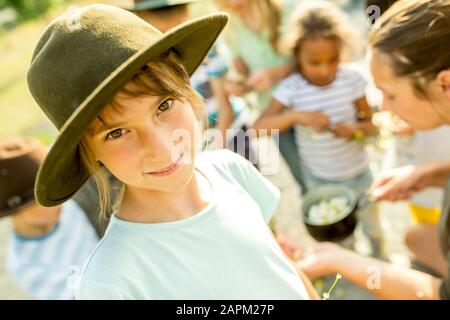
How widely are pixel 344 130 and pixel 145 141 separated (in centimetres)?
148

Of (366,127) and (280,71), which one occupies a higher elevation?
(280,71)

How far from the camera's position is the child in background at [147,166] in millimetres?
935

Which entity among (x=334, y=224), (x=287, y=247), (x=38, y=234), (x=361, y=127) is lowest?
(x=38, y=234)

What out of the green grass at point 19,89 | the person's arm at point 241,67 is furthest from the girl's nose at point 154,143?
the green grass at point 19,89

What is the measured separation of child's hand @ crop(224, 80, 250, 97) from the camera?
95.8 inches

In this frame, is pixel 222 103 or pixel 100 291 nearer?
pixel 100 291

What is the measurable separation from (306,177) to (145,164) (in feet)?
5.59

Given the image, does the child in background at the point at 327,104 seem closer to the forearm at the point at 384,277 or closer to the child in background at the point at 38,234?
the forearm at the point at 384,277

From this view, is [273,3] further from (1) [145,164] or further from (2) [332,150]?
(1) [145,164]

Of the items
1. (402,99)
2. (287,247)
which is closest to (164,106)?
(287,247)

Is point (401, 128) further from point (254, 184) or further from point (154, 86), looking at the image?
point (154, 86)

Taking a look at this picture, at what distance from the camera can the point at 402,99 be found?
1.59 m

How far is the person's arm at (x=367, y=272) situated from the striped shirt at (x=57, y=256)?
0.82m

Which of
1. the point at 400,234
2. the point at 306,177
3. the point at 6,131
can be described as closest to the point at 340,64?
the point at 306,177
